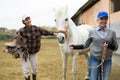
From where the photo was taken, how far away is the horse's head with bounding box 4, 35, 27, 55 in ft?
21.9

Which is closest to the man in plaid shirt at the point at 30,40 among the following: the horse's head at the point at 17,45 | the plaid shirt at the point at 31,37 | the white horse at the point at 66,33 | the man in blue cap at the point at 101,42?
the plaid shirt at the point at 31,37

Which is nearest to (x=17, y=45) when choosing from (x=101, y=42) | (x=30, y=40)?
(x=30, y=40)

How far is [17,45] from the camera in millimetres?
6719

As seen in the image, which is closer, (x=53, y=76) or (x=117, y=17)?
(x=53, y=76)

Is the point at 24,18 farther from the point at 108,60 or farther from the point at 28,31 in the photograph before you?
the point at 108,60

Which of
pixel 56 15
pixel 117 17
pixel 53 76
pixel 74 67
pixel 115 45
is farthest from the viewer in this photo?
pixel 117 17

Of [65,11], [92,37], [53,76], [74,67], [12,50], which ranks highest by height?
[65,11]

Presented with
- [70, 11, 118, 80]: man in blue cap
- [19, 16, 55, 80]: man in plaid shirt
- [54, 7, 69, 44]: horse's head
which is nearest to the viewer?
[70, 11, 118, 80]: man in blue cap

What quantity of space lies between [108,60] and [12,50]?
111 inches

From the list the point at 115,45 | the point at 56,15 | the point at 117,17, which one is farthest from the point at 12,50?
the point at 117,17

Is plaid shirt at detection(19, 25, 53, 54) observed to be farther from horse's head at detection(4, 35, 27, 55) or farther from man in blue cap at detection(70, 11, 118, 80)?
man in blue cap at detection(70, 11, 118, 80)

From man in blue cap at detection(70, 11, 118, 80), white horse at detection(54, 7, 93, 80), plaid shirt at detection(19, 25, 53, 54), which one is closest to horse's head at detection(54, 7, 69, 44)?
white horse at detection(54, 7, 93, 80)

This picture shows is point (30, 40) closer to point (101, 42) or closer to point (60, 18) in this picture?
point (60, 18)

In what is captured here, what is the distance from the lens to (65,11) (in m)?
6.59
